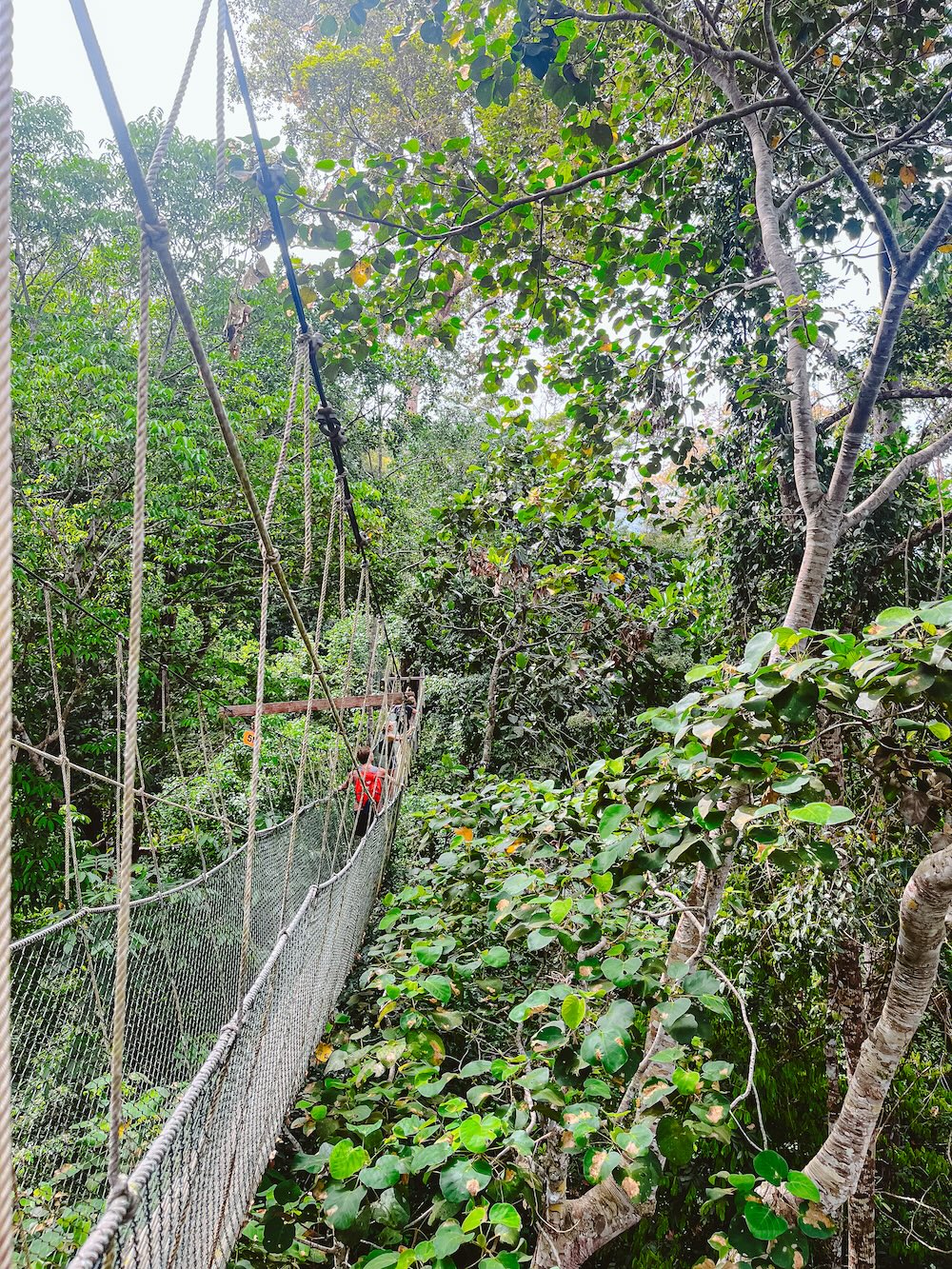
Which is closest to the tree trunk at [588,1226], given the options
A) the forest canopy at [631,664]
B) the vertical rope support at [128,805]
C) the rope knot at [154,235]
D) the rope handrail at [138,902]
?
the forest canopy at [631,664]

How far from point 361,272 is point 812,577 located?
41.6 inches

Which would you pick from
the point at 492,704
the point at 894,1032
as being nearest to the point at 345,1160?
the point at 894,1032

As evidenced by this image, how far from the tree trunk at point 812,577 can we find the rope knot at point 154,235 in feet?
3.47

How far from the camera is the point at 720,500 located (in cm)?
233

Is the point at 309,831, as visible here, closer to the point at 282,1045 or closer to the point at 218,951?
the point at 218,951

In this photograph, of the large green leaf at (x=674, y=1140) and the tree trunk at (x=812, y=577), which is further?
the tree trunk at (x=812, y=577)

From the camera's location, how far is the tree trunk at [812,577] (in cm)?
120

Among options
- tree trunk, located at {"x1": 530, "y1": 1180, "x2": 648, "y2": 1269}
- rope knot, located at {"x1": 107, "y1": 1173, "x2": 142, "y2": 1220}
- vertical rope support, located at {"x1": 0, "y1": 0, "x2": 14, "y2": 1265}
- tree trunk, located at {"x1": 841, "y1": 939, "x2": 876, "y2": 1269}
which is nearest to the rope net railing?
rope knot, located at {"x1": 107, "y1": 1173, "x2": 142, "y2": 1220}

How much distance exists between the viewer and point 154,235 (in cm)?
57

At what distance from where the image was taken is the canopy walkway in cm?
43

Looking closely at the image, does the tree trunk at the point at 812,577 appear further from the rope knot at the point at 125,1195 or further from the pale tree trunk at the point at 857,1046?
the rope knot at the point at 125,1195

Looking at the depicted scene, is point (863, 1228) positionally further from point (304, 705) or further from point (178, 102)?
point (304, 705)

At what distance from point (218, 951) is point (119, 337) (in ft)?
13.4

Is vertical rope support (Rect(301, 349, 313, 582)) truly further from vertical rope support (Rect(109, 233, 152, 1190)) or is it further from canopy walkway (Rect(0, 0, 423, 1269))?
vertical rope support (Rect(109, 233, 152, 1190))
